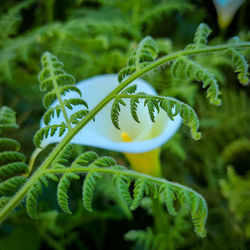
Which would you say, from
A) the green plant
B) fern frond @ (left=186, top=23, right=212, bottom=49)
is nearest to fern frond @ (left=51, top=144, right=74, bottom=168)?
the green plant

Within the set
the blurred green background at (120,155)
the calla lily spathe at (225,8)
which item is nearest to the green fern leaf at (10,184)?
the blurred green background at (120,155)

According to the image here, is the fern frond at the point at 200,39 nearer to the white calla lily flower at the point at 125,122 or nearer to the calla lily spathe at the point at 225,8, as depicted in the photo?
the white calla lily flower at the point at 125,122

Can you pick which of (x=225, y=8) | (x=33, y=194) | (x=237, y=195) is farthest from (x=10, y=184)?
(x=225, y=8)

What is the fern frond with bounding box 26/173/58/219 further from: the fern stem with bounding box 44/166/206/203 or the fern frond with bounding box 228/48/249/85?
the fern frond with bounding box 228/48/249/85

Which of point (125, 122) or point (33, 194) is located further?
point (125, 122)

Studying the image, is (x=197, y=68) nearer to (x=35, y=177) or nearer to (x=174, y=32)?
(x=35, y=177)

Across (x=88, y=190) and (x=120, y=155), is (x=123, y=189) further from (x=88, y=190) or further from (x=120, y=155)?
(x=120, y=155)
